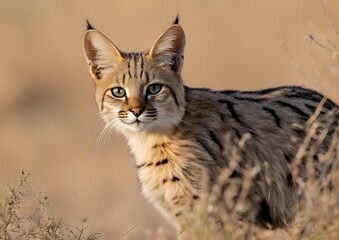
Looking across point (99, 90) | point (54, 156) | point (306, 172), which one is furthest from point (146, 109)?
point (54, 156)

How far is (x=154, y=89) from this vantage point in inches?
276

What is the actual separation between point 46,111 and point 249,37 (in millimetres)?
3209

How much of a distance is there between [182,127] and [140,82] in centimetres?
38

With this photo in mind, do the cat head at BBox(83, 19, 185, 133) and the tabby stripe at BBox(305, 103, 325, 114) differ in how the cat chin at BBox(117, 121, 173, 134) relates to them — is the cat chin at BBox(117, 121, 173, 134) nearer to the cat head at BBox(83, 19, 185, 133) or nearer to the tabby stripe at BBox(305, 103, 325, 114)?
the cat head at BBox(83, 19, 185, 133)

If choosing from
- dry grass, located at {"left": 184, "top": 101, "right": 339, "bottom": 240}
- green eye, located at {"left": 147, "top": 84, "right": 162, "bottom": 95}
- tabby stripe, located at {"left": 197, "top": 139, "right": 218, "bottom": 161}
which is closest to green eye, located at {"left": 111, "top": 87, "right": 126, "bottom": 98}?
green eye, located at {"left": 147, "top": 84, "right": 162, "bottom": 95}

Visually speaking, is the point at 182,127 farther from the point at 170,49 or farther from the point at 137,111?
the point at 170,49

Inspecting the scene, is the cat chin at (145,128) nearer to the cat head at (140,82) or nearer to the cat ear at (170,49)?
the cat head at (140,82)

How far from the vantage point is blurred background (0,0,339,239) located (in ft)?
40.8

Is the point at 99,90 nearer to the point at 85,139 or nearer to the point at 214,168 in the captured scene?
the point at 214,168

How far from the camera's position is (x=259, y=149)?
7055 mm

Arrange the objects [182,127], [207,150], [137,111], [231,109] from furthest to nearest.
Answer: [231,109] < [182,127] < [207,150] < [137,111]

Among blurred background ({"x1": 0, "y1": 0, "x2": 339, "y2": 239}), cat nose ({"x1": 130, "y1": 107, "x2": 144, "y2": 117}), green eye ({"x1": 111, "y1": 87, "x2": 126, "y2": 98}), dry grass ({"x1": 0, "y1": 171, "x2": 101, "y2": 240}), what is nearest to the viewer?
dry grass ({"x1": 0, "y1": 171, "x2": 101, "y2": 240})

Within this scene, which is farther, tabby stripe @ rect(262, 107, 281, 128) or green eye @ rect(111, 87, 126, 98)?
tabby stripe @ rect(262, 107, 281, 128)

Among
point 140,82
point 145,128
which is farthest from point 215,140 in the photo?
point 140,82
